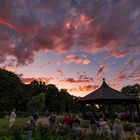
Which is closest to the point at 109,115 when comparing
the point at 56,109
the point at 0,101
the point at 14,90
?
the point at 0,101

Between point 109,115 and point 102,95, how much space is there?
6293 millimetres

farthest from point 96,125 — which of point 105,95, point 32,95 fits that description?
point 32,95

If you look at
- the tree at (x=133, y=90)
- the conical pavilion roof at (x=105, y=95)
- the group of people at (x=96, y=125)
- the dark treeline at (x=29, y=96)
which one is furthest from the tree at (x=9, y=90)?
the group of people at (x=96, y=125)

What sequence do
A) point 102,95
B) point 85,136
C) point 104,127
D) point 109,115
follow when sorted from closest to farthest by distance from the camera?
1. point 85,136
2. point 104,127
3. point 102,95
4. point 109,115

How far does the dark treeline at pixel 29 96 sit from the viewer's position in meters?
78.0

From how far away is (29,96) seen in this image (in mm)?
99188

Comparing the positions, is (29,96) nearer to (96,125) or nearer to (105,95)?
(105,95)

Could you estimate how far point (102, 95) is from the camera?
1177 inches

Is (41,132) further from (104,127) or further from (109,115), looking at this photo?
(109,115)

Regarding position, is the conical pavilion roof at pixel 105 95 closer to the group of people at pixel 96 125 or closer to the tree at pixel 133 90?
the group of people at pixel 96 125

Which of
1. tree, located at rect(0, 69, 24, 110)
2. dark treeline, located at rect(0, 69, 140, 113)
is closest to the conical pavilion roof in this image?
dark treeline, located at rect(0, 69, 140, 113)

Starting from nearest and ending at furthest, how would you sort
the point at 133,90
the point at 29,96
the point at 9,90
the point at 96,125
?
the point at 96,125
the point at 9,90
the point at 29,96
the point at 133,90

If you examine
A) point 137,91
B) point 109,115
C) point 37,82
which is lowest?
point 109,115

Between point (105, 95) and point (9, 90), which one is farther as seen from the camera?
point (9, 90)
